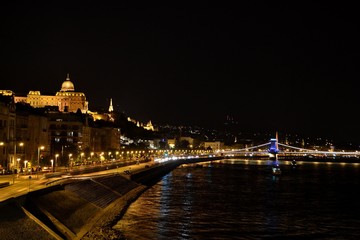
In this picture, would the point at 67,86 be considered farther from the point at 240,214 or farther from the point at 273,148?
the point at 240,214

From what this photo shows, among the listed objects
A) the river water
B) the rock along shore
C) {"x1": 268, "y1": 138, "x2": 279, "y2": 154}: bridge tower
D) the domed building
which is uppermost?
the domed building

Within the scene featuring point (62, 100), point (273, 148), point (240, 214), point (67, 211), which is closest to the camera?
point (67, 211)

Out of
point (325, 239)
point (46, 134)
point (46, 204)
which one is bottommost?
point (325, 239)

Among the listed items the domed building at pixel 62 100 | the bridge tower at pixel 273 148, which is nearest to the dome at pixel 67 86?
the domed building at pixel 62 100

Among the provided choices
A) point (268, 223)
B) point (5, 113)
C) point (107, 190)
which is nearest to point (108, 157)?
point (5, 113)

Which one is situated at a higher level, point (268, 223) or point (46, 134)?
point (46, 134)

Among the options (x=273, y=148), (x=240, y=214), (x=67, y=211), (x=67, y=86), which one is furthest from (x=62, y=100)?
(x=67, y=211)

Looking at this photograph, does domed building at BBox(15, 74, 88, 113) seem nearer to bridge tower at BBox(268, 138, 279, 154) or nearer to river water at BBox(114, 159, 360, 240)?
bridge tower at BBox(268, 138, 279, 154)

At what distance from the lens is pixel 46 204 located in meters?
26.7

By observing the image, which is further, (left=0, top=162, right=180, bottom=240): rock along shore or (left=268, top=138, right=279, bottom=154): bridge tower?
(left=268, top=138, right=279, bottom=154): bridge tower

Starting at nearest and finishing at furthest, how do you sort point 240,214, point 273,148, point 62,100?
1. point 240,214
2. point 62,100
3. point 273,148

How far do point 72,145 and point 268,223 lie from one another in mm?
48628

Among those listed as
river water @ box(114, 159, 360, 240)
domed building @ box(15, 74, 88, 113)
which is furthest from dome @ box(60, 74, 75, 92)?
river water @ box(114, 159, 360, 240)

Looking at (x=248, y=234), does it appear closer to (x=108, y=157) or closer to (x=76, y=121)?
(x=76, y=121)
